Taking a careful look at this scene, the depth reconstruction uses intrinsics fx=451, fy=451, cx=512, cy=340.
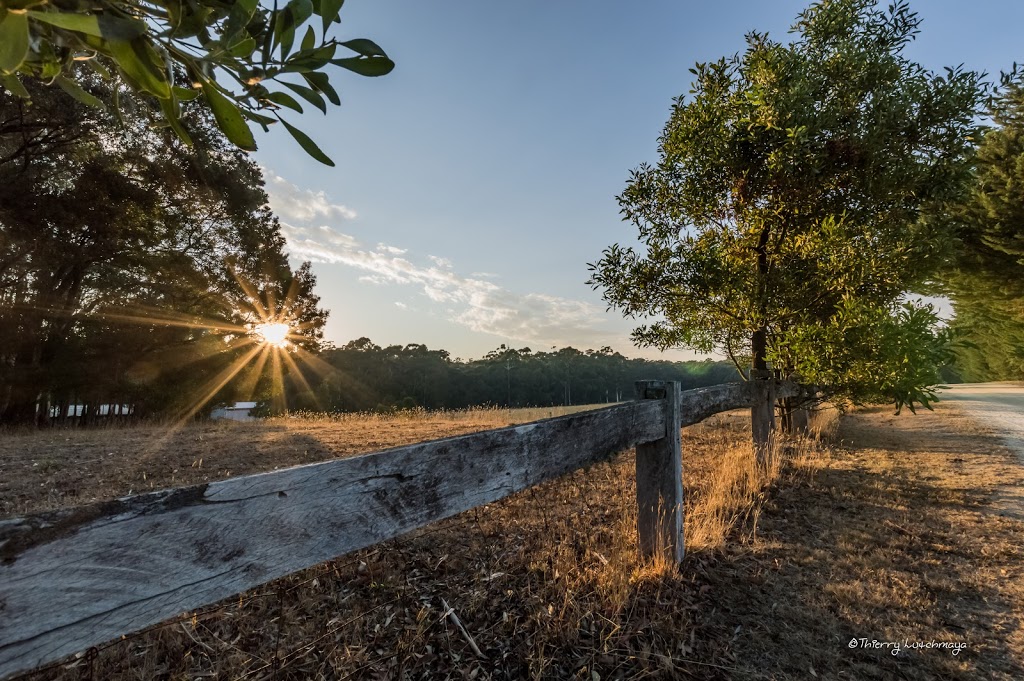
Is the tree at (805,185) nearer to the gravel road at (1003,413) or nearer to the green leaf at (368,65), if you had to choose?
the gravel road at (1003,413)

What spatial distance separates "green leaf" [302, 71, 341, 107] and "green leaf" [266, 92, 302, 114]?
61 mm

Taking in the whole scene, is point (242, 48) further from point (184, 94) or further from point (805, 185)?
point (805, 185)

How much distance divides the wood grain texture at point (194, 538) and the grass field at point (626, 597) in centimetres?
125

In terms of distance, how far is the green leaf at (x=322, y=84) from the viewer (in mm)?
1087

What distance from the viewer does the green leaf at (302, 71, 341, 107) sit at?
1087mm

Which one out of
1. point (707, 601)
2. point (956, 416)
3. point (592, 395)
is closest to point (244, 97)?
point (707, 601)

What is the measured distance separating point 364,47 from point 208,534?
1.29 m

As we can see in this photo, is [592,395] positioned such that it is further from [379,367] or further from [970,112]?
[970,112]

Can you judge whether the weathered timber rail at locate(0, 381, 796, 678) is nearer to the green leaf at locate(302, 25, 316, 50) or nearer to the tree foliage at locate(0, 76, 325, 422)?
the green leaf at locate(302, 25, 316, 50)

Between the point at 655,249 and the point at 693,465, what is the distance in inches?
135

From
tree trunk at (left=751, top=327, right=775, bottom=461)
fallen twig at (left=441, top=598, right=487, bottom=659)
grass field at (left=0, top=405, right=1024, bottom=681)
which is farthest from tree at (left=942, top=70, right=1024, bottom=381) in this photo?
fallen twig at (left=441, top=598, right=487, bottom=659)

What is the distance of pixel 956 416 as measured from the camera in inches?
473

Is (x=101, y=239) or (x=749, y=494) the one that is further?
(x=101, y=239)

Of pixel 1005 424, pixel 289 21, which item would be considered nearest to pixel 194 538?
pixel 289 21
